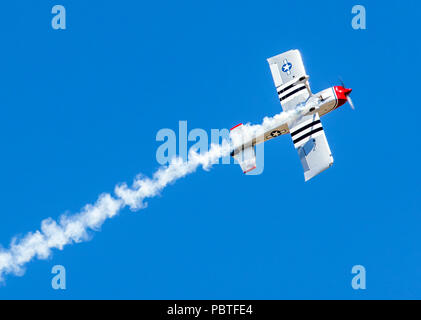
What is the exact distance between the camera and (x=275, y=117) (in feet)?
168

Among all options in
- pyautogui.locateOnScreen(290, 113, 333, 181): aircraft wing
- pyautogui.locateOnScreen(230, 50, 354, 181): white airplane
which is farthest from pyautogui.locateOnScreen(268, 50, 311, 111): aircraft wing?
pyautogui.locateOnScreen(290, 113, 333, 181): aircraft wing

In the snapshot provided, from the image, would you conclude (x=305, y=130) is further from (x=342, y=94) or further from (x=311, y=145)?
(x=342, y=94)

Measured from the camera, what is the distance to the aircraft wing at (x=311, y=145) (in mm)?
49844

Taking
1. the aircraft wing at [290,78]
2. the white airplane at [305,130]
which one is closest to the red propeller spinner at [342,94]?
the white airplane at [305,130]

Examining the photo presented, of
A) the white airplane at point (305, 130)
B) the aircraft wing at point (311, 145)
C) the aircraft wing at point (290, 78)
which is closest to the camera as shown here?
the aircraft wing at point (311, 145)

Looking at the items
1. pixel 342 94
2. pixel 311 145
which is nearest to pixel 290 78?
pixel 342 94

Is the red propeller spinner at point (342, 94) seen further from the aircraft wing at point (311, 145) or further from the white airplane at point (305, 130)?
the aircraft wing at point (311, 145)

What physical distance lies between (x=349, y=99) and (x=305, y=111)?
3.56 meters

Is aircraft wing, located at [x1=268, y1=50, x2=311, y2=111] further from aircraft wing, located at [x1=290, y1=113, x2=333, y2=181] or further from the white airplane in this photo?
aircraft wing, located at [x1=290, y1=113, x2=333, y2=181]

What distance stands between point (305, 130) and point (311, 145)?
3.87ft

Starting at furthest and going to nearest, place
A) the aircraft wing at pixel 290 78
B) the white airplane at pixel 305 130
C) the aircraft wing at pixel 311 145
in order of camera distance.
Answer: the aircraft wing at pixel 290 78
the white airplane at pixel 305 130
the aircraft wing at pixel 311 145
